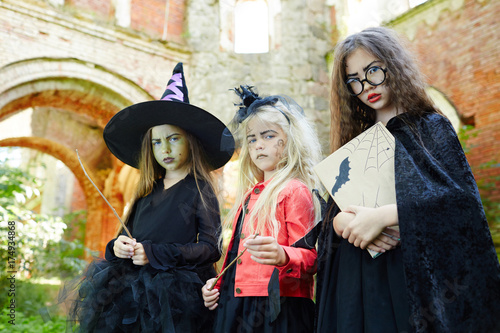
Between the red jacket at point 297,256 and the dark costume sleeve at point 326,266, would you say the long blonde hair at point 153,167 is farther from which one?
the dark costume sleeve at point 326,266

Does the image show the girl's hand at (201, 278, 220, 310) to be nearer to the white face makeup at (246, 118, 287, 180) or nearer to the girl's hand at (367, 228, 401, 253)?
the white face makeup at (246, 118, 287, 180)

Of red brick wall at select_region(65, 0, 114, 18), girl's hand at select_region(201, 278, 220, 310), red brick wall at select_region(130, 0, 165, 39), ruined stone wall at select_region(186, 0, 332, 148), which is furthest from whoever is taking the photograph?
ruined stone wall at select_region(186, 0, 332, 148)

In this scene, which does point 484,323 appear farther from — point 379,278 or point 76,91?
point 76,91

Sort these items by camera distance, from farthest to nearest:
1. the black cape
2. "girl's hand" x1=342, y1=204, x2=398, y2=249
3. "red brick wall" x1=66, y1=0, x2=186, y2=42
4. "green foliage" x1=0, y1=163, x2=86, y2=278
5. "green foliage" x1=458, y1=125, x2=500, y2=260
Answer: "red brick wall" x1=66, y1=0, x2=186, y2=42 → "green foliage" x1=458, y1=125, x2=500, y2=260 → "green foliage" x1=0, y1=163, x2=86, y2=278 → "girl's hand" x1=342, y1=204, x2=398, y2=249 → the black cape

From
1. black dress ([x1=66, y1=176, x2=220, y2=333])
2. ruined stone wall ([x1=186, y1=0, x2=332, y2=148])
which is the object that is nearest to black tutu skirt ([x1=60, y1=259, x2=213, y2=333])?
black dress ([x1=66, y1=176, x2=220, y2=333])

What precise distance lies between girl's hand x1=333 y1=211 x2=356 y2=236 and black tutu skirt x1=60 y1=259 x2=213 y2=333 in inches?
30.7

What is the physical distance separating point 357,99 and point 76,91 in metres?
5.65

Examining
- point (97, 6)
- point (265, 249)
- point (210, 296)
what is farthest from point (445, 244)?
point (97, 6)

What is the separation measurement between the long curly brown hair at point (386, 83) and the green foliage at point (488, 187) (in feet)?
14.0

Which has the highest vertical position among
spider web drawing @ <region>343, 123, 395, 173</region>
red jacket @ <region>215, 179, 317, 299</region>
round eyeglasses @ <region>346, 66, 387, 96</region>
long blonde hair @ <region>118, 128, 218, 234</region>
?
round eyeglasses @ <region>346, 66, 387, 96</region>

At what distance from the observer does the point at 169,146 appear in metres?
2.34

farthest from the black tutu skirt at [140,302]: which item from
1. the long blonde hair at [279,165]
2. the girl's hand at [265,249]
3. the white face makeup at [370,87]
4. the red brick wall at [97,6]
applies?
the red brick wall at [97,6]

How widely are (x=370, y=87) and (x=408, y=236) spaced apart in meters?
0.62

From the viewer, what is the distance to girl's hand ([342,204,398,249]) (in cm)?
140
